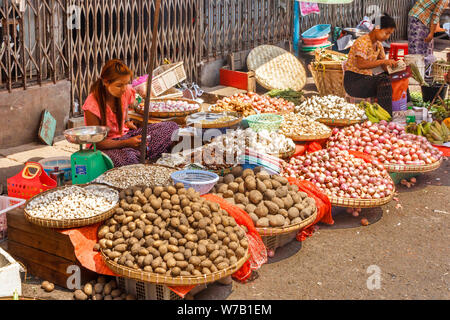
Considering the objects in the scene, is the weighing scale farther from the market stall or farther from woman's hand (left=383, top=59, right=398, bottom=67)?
woman's hand (left=383, top=59, right=398, bottom=67)

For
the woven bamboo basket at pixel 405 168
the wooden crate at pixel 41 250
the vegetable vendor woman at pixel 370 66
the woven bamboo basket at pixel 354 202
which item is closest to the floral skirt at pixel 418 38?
the vegetable vendor woman at pixel 370 66

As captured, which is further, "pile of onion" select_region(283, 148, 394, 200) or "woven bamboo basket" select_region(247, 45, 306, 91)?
"woven bamboo basket" select_region(247, 45, 306, 91)

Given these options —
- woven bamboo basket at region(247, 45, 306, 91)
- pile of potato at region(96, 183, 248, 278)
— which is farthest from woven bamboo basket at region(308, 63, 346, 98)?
pile of potato at region(96, 183, 248, 278)

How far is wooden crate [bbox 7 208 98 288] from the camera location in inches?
142

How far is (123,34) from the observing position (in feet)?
24.6

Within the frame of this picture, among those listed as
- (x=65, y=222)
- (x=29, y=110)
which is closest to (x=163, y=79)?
(x=29, y=110)

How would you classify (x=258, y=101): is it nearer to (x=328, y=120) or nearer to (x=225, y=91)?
(x=328, y=120)

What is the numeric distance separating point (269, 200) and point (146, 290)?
1.26 m

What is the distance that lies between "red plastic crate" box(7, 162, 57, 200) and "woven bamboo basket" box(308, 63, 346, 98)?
17.2 feet

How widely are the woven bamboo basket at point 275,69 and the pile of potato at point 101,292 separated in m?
5.88

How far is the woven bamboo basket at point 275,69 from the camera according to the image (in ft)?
29.6

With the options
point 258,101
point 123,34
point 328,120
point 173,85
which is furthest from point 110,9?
point 328,120

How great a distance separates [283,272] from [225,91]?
5389 mm

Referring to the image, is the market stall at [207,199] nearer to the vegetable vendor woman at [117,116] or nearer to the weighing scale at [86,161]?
the weighing scale at [86,161]
